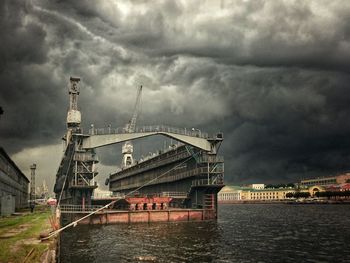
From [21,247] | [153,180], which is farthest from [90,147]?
[21,247]

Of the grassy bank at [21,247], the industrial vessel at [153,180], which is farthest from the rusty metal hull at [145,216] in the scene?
the grassy bank at [21,247]

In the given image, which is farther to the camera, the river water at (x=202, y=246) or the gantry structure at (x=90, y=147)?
the gantry structure at (x=90, y=147)

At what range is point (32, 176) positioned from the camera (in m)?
144

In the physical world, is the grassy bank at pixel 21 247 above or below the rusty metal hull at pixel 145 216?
above

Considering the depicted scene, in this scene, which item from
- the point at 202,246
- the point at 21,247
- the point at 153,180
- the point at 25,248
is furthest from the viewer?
the point at 153,180

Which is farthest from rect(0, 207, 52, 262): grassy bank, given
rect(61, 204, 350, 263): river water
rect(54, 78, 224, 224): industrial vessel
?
rect(54, 78, 224, 224): industrial vessel

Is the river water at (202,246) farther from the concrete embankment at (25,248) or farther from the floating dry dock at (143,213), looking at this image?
the floating dry dock at (143,213)

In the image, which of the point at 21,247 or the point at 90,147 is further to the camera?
the point at 90,147

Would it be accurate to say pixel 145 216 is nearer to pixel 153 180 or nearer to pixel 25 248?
pixel 153 180

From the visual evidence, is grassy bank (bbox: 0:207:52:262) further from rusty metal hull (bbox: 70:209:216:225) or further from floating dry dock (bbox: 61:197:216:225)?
floating dry dock (bbox: 61:197:216:225)

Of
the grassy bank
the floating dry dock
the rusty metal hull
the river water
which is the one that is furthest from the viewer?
the floating dry dock

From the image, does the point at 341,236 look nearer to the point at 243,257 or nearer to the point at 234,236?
the point at 234,236

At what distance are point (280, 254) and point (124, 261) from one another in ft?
45.8

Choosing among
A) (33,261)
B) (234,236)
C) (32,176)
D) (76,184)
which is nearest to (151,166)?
(76,184)
